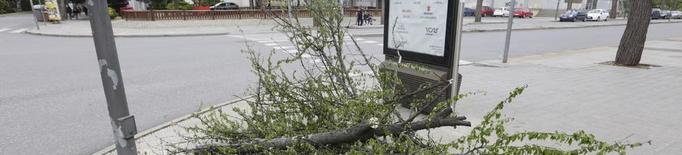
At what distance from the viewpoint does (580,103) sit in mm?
5742

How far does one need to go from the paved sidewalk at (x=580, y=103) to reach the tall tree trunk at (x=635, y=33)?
1.33 ft

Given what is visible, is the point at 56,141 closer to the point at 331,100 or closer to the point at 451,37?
the point at 331,100

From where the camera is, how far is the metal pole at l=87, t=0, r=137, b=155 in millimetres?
2195

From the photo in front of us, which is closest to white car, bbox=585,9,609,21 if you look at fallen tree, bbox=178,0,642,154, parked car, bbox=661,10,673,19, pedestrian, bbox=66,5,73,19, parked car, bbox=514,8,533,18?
parked car, bbox=514,8,533,18

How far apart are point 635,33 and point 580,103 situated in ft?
15.6

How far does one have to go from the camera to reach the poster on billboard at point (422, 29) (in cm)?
447

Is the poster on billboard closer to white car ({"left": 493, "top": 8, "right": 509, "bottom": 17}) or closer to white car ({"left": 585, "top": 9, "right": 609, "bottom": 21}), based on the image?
white car ({"left": 585, "top": 9, "right": 609, "bottom": 21})

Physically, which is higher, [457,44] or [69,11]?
[457,44]

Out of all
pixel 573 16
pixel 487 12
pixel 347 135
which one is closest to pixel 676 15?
pixel 573 16

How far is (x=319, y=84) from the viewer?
3.13m

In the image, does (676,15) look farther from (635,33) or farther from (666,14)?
(635,33)

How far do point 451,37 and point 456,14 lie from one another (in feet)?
0.81

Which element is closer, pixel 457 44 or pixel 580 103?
pixel 457 44

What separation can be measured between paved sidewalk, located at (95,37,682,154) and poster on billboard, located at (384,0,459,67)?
2.81 feet
